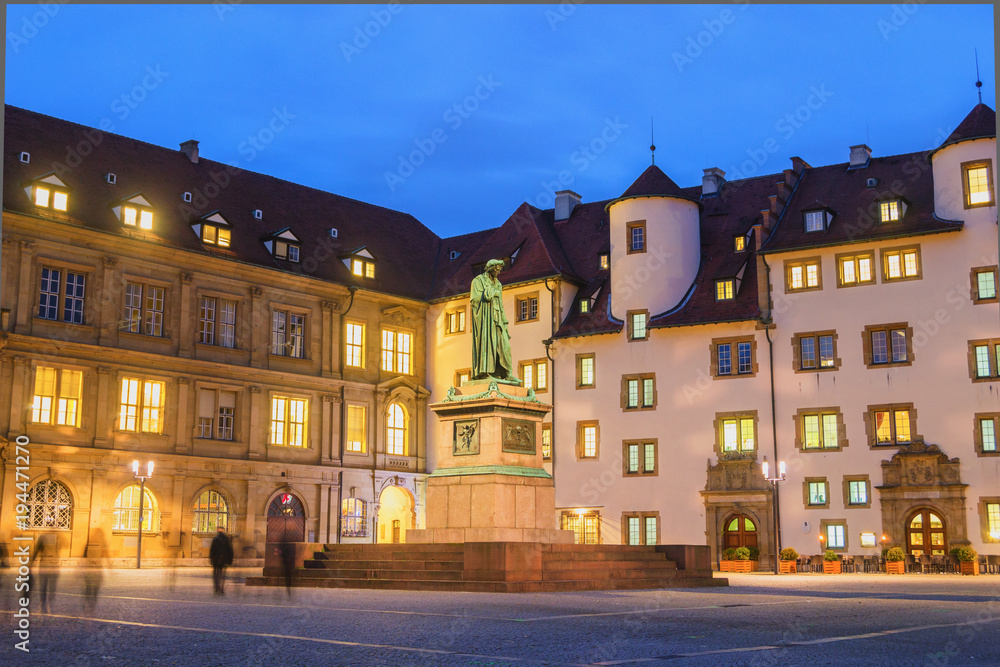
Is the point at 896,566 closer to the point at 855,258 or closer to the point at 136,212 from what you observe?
the point at 855,258

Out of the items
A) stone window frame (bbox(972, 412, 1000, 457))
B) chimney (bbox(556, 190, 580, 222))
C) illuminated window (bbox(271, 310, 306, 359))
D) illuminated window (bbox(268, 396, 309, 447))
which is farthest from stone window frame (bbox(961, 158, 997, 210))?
illuminated window (bbox(268, 396, 309, 447))

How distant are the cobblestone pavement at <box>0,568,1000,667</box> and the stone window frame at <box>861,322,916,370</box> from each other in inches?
847

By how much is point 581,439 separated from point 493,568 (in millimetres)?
27715

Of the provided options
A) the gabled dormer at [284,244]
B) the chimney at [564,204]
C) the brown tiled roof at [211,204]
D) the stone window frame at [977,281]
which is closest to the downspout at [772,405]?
the stone window frame at [977,281]

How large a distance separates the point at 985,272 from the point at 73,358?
1341 inches

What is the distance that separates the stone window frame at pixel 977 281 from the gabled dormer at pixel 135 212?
31864 mm

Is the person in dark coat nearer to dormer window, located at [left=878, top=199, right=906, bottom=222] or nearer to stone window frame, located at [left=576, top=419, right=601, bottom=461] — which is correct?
stone window frame, located at [left=576, top=419, right=601, bottom=461]

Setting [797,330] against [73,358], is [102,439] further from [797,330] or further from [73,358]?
[797,330]

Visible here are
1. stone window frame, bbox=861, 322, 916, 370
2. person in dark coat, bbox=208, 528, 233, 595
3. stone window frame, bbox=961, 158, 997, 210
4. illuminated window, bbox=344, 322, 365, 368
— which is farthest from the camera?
illuminated window, bbox=344, 322, 365, 368

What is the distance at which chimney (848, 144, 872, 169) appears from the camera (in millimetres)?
48250

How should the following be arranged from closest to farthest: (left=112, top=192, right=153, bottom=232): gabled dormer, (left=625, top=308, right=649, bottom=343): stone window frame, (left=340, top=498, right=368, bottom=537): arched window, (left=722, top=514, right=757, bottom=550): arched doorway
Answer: (left=722, top=514, right=757, bottom=550): arched doorway → (left=112, top=192, right=153, bottom=232): gabled dormer → (left=625, top=308, right=649, bottom=343): stone window frame → (left=340, top=498, right=368, bottom=537): arched window

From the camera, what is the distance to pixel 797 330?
44688mm

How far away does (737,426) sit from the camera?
45469mm

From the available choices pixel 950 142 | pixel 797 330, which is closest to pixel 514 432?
pixel 797 330
